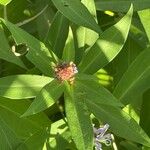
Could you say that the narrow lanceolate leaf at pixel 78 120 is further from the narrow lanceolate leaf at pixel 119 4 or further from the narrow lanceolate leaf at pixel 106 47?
the narrow lanceolate leaf at pixel 119 4

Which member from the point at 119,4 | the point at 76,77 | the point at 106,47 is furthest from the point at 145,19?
the point at 76,77

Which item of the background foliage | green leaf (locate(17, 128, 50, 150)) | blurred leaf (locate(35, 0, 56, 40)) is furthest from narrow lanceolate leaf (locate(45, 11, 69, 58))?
green leaf (locate(17, 128, 50, 150))

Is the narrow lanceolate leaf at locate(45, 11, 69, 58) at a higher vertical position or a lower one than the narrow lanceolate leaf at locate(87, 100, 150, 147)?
higher

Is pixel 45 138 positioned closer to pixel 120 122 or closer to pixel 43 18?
pixel 120 122

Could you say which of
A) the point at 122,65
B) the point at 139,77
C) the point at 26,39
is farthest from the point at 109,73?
the point at 26,39

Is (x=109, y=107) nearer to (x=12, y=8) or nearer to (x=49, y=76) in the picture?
(x=49, y=76)

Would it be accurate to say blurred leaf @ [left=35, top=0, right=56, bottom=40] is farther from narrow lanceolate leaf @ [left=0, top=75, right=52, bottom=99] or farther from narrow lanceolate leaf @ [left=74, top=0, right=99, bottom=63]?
narrow lanceolate leaf @ [left=0, top=75, right=52, bottom=99]

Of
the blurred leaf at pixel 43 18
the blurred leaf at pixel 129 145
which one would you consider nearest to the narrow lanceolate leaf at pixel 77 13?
the blurred leaf at pixel 43 18
